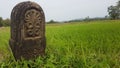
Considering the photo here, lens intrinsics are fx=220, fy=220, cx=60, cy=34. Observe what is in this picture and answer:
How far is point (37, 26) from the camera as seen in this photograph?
4723 millimetres

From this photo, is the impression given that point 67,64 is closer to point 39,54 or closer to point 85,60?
point 85,60

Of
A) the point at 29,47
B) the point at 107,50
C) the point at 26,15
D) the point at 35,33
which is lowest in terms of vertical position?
the point at 107,50

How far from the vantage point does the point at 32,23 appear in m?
4.63

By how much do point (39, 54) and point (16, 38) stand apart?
623 millimetres

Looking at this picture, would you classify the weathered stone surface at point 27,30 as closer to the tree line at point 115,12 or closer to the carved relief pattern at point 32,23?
the carved relief pattern at point 32,23

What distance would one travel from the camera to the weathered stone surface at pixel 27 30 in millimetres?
4504

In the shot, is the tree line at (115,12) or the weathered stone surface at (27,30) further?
the tree line at (115,12)

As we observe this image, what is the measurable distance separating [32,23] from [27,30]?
0.19 m

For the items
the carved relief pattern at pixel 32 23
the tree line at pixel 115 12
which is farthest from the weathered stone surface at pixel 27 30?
the tree line at pixel 115 12

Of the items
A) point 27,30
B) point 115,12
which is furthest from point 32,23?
point 115,12

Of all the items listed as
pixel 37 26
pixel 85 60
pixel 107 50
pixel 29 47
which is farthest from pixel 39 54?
pixel 107 50

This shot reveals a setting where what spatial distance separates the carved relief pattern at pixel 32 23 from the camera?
Result: 4.57 m

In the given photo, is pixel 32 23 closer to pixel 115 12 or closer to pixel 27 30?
pixel 27 30

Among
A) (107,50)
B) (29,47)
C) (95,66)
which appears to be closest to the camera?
(95,66)
